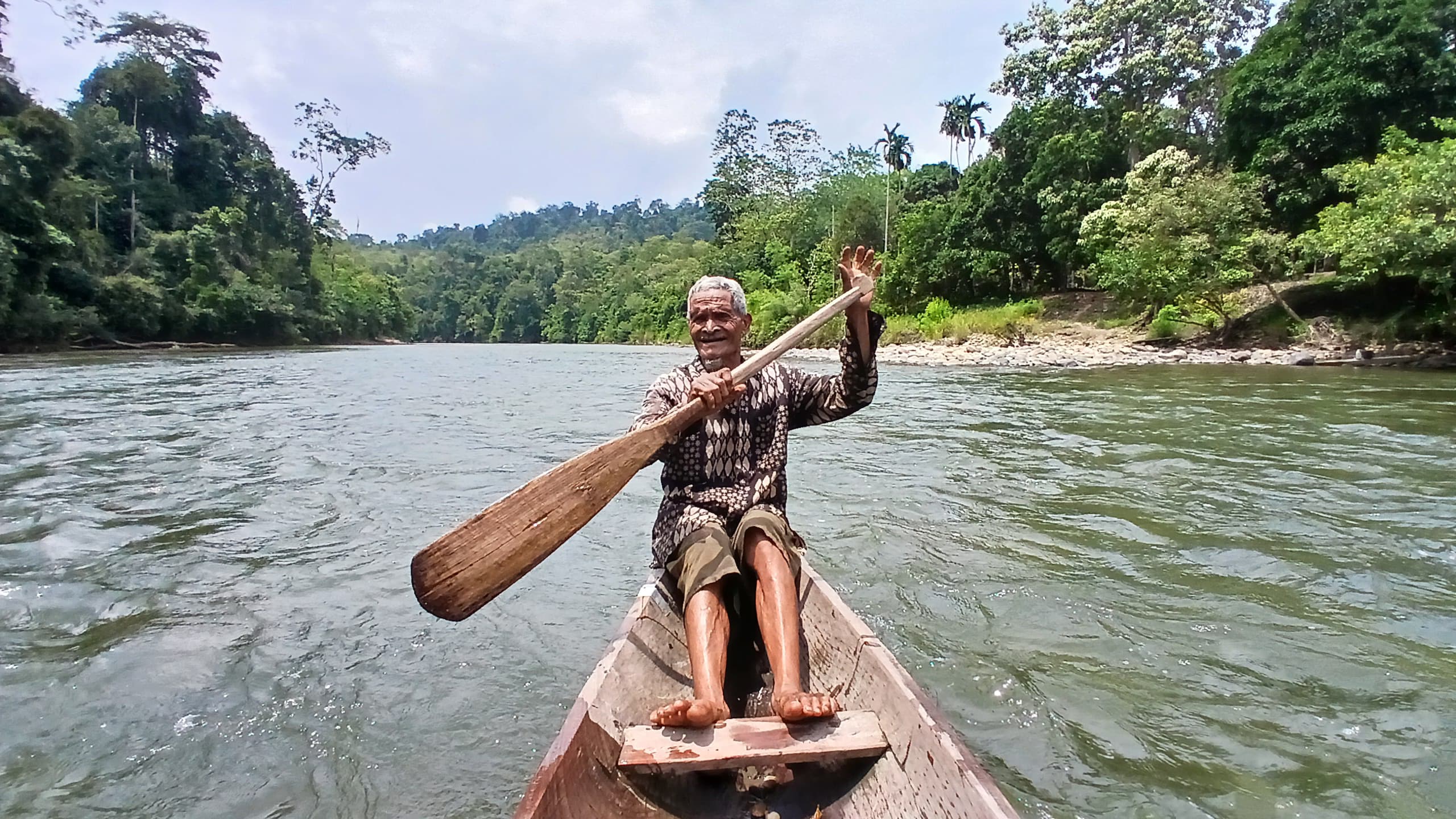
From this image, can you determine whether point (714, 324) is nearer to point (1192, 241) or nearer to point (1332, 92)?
point (1192, 241)

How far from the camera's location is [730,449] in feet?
8.54

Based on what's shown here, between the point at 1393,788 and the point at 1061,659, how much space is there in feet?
3.47

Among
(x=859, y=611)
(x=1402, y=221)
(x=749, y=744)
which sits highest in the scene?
(x=1402, y=221)

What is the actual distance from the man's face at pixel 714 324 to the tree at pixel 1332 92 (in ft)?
62.9

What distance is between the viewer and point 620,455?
2406 mm

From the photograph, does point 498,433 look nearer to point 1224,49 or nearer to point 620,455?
point 620,455

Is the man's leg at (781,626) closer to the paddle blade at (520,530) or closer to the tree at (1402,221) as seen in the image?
the paddle blade at (520,530)

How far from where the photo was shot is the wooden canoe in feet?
5.41

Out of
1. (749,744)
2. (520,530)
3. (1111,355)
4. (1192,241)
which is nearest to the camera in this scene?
(749,744)

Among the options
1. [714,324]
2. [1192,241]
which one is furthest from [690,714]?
[1192,241]

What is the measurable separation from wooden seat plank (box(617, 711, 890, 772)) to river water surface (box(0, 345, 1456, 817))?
2.10 feet

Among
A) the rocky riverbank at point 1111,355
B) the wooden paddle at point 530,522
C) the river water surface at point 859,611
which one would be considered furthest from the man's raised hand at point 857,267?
the rocky riverbank at point 1111,355

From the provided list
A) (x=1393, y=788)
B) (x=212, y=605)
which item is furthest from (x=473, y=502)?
(x=1393, y=788)

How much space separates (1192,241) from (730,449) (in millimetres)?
16915
